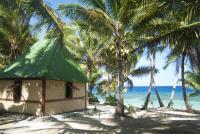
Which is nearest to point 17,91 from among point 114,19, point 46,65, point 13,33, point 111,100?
point 46,65

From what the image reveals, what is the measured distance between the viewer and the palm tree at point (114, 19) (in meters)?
14.8

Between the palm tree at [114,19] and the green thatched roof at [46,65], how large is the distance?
7.65ft

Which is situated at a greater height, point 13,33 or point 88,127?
point 13,33

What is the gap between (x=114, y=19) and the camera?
1609cm

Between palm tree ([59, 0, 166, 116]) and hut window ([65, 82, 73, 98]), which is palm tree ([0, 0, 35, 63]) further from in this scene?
hut window ([65, 82, 73, 98])

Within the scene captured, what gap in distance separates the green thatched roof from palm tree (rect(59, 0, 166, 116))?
233 centimetres

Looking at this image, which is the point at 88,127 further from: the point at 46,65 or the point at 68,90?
the point at 68,90

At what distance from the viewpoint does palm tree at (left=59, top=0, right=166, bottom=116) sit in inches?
583

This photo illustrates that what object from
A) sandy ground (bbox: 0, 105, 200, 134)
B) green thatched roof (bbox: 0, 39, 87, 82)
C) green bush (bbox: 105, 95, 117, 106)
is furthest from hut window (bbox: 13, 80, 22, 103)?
green bush (bbox: 105, 95, 117, 106)

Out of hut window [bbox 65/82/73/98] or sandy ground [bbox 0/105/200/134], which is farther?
hut window [bbox 65/82/73/98]

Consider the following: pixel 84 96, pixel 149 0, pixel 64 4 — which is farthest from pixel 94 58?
pixel 149 0

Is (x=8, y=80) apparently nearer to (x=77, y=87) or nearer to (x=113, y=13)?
(x=77, y=87)

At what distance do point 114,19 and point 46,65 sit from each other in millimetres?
4810

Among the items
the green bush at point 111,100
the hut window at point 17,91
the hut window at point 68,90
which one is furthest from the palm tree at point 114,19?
the green bush at point 111,100
